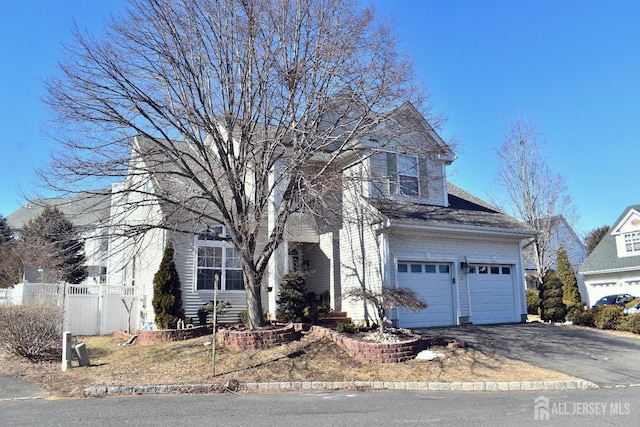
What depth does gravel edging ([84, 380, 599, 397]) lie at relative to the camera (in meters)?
9.41

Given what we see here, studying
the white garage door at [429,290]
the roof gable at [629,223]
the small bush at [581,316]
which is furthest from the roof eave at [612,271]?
the white garage door at [429,290]

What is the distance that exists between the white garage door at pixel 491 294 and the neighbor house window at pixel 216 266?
8.54 m

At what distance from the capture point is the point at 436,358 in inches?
453

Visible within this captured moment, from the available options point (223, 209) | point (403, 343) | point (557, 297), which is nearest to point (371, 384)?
point (403, 343)

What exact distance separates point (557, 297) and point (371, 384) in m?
12.6

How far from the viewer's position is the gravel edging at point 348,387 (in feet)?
30.9

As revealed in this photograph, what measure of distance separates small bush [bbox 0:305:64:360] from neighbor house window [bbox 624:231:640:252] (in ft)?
115

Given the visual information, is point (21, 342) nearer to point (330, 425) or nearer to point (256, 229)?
point (256, 229)

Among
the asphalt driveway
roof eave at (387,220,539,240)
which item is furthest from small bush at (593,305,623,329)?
roof eave at (387,220,539,240)

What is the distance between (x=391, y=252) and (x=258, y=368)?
683 centimetres

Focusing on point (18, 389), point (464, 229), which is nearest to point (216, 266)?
point (18, 389)

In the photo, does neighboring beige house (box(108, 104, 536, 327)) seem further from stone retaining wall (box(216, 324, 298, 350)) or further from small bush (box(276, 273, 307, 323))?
stone retaining wall (box(216, 324, 298, 350))

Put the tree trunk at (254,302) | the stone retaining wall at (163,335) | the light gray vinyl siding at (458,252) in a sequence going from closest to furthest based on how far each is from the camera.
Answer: the tree trunk at (254,302) → the stone retaining wall at (163,335) → the light gray vinyl siding at (458,252)

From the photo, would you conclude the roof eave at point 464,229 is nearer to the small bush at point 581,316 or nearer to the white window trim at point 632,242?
the small bush at point 581,316
